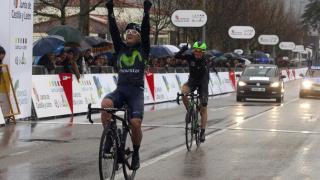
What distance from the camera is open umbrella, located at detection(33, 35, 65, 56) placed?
21.8 metres

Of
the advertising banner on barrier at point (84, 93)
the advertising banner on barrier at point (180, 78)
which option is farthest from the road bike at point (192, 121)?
the advertising banner on barrier at point (180, 78)

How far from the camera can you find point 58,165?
31.5ft

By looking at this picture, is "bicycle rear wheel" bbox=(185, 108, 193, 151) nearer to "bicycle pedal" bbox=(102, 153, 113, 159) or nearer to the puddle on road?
the puddle on road

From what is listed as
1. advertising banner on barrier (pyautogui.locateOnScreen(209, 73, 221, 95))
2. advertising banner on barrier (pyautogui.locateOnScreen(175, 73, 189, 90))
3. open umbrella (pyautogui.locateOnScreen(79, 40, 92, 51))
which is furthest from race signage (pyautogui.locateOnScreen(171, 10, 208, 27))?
open umbrella (pyautogui.locateOnScreen(79, 40, 92, 51))

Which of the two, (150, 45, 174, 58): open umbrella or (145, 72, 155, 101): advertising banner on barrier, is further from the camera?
(150, 45, 174, 58): open umbrella

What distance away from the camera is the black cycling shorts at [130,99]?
7.93 metres

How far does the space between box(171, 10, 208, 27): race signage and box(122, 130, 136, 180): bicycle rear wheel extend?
24802 mm

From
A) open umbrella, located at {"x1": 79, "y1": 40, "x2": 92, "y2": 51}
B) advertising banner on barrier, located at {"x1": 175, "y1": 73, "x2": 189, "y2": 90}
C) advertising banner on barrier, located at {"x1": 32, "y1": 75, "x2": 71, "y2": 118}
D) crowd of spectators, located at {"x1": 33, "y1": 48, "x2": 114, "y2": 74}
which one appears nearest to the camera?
advertising banner on barrier, located at {"x1": 32, "y1": 75, "x2": 71, "y2": 118}

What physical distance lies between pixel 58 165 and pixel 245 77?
1926cm

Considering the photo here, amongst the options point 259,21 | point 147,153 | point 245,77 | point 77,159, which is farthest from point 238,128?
point 259,21

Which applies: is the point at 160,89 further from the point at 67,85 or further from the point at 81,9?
the point at 81,9

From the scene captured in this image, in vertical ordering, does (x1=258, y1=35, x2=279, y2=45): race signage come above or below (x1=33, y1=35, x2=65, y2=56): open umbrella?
above

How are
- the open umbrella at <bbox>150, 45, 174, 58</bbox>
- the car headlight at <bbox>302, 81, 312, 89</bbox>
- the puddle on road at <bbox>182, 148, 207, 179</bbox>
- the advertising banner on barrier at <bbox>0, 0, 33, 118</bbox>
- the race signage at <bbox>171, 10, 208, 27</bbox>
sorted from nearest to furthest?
the puddle on road at <bbox>182, 148, 207, 179</bbox> → the advertising banner on barrier at <bbox>0, 0, 33, 118</bbox> → the car headlight at <bbox>302, 81, 312, 89</bbox> → the open umbrella at <bbox>150, 45, 174, 58</bbox> → the race signage at <bbox>171, 10, 208, 27</bbox>

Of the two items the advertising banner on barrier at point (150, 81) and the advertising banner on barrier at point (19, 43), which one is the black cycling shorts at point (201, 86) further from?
the advertising banner on barrier at point (150, 81)
